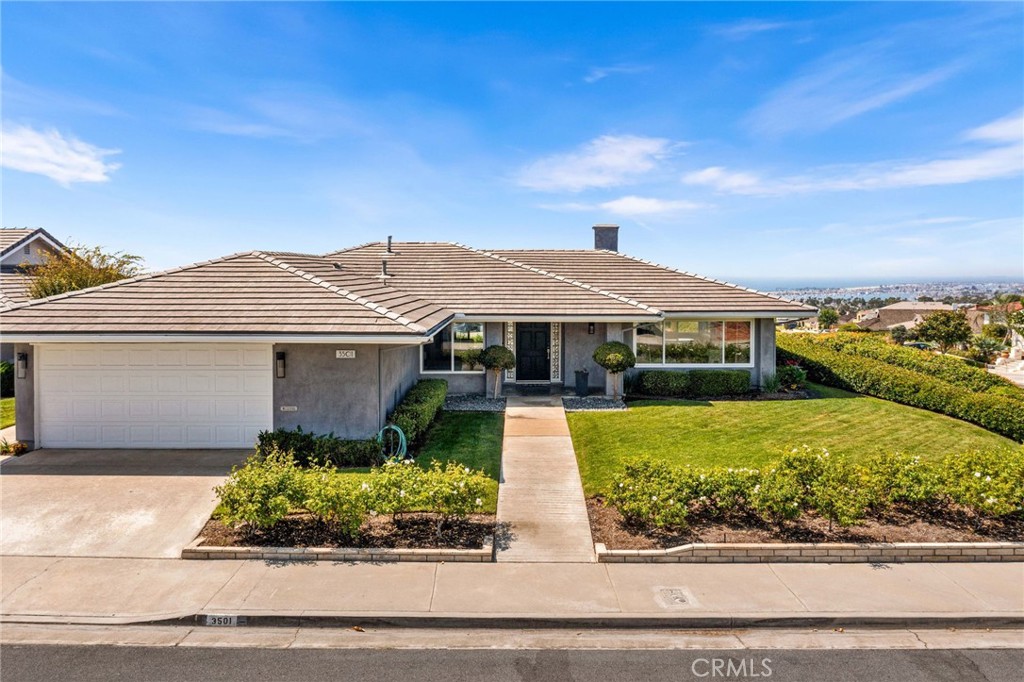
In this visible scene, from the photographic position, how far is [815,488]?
8328 mm

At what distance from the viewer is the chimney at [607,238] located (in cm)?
2439

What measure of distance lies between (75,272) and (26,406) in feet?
30.9

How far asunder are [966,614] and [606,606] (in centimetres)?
382

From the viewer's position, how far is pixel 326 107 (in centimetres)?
1733

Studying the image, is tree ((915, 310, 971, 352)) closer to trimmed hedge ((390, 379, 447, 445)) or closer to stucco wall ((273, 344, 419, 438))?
trimmed hedge ((390, 379, 447, 445))

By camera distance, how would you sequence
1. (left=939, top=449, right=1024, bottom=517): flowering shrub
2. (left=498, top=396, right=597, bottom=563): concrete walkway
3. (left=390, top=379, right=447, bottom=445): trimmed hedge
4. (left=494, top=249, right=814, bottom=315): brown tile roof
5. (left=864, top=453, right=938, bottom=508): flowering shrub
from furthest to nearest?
(left=494, top=249, right=814, bottom=315): brown tile roof, (left=390, top=379, right=447, bottom=445): trimmed hedge, (left=864, top=453, right=938, bottom=508): flowering shrub, (left=939, top=449, right=1024, bottom=517): flowering shrub, (left=498, top=396, right=597, bottom=563): concrete walkway

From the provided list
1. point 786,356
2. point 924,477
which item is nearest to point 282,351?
point 924,477

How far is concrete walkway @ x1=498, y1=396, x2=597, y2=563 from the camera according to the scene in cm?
791

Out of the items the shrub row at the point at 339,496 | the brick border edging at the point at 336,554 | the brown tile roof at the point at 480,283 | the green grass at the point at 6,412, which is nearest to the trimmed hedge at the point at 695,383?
the brown tile roof at the point at 480,283

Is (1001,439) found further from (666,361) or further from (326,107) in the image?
(326,107)

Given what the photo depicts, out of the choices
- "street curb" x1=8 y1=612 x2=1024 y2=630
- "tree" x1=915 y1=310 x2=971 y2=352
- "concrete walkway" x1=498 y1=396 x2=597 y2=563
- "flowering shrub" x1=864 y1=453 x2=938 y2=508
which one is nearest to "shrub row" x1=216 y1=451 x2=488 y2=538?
"concrete walkway" x1=498 y1=396 x2=597 y2=563

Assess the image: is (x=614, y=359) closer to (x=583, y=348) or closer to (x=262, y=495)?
(x=583, y=348)

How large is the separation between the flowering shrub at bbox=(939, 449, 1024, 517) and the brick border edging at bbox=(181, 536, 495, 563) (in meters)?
6.73

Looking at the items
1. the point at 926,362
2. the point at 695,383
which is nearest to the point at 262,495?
the point at 695,383
